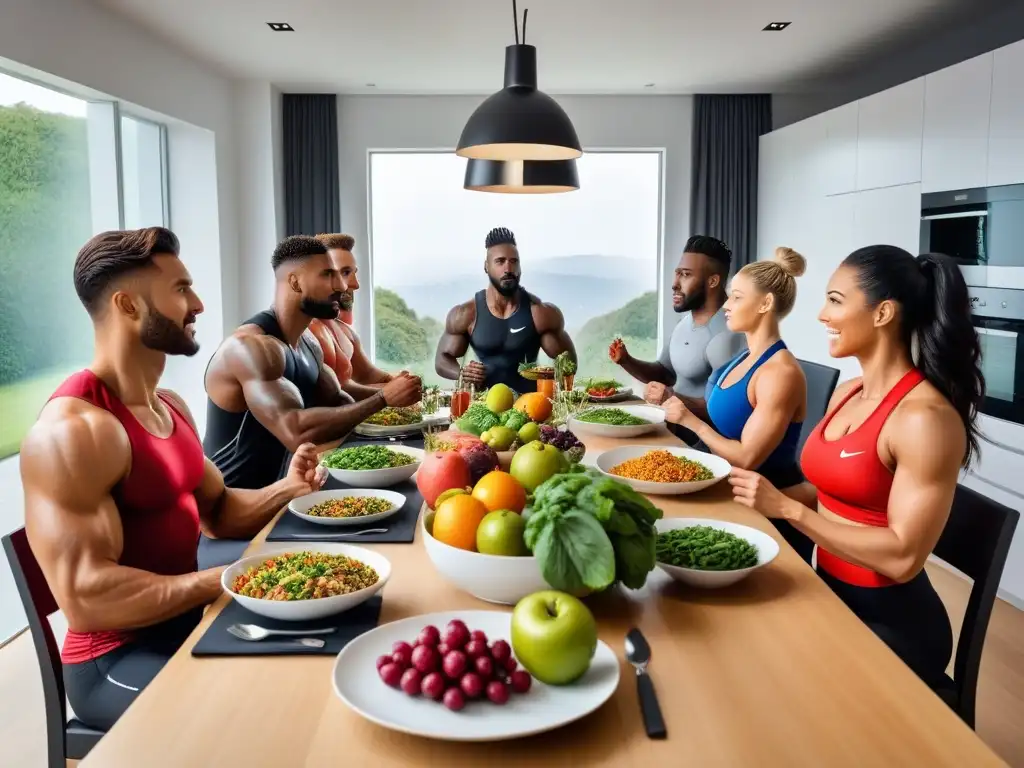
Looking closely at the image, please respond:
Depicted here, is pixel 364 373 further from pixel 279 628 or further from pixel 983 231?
pixel 279 628

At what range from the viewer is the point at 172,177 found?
5742mm

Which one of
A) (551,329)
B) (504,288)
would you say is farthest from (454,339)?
(551,329)

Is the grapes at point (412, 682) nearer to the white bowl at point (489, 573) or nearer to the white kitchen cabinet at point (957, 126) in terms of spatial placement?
the white bowl at point (489, 573)

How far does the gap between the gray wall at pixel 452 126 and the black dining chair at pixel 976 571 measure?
5180mm

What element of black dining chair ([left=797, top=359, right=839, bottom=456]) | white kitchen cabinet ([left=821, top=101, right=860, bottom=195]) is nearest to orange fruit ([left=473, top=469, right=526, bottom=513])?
black dining chair ([left=797, top=359, right=839, bottom=456])

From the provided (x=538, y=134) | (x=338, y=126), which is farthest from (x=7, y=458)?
(x=338, y=126)

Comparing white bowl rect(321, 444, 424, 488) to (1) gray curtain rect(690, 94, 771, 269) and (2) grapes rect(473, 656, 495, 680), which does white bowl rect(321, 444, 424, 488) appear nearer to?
(2) grapes rect(473, 656, 495, 680)

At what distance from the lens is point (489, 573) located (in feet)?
4.46

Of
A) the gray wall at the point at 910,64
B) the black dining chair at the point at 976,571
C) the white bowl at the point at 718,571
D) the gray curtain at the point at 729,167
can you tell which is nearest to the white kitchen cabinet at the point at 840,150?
the gray wall at the point at 910,64

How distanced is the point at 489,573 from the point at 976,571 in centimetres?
110

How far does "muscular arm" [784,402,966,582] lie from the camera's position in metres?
1.72

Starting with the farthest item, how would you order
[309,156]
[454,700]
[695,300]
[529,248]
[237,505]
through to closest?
[529,248], [309,156], [695,300], [237,505], [454,700]

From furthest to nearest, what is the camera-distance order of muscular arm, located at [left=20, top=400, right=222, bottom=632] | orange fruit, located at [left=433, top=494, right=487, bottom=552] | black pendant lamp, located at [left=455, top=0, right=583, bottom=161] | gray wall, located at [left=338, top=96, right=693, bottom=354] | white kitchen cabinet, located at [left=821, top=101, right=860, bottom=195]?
1. gray wall, located at [left=338, top=96, right=693, bottom=354]
2. white kitchen cabinet, located at [left=821, top=101, right=860, bottom=195]
3. black pendant lamp, located at [left=455, top=0, right=583, bottom=161]
4. muscular arm, located at [left=20, top=400, right=222, bottom=632]
5. orange fruit, located at [left=433, top=494, right=487, bottom=552]

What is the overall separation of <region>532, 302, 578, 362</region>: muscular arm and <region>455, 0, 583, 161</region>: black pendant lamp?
1.76 metres
